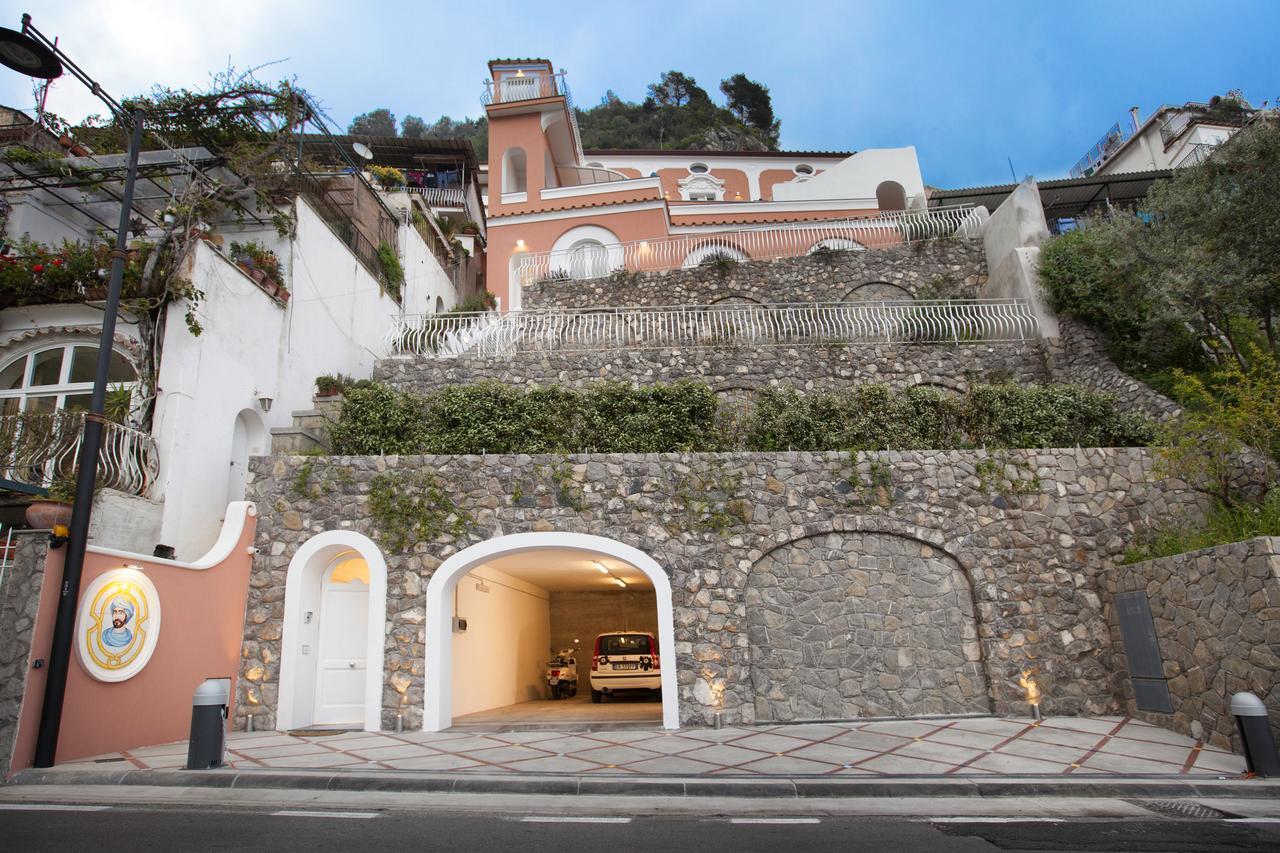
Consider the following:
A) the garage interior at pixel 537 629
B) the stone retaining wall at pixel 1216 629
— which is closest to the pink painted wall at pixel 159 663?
the garage interior at pixel 537 629

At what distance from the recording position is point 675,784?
5.68 meters

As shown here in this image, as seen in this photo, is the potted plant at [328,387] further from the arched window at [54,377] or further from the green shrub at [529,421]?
the arched window at [54,377]

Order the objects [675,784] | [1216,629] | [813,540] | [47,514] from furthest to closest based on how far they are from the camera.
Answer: [813,540], [47,514], [1216,629], [675,784]

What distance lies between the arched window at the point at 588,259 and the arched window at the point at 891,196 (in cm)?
1144

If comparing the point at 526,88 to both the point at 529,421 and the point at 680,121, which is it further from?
the point at 680,121

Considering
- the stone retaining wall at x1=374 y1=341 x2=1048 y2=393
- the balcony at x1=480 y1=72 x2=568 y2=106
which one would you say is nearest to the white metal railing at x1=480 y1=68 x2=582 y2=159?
the balcony at x1=480 y1=72 x2=568 y2=106

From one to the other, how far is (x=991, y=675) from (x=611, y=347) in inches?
371

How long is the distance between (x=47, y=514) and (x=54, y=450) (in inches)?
52.5

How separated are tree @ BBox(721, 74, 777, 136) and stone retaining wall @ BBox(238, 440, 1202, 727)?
4453 cm

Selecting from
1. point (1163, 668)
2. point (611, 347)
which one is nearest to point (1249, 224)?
point (1163, 668)

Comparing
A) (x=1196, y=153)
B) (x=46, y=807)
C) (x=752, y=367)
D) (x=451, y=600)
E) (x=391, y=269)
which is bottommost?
(x=46, y=807)

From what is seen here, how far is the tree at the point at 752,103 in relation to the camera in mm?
48094

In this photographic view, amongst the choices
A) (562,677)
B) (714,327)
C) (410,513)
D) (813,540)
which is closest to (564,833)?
(410,513)

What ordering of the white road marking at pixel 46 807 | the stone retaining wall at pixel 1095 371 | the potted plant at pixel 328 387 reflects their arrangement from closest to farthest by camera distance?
the white road marking at pixel 46 807
the stone retaining wall at pixel 1095 371
the potted plant at pixel 328 387
